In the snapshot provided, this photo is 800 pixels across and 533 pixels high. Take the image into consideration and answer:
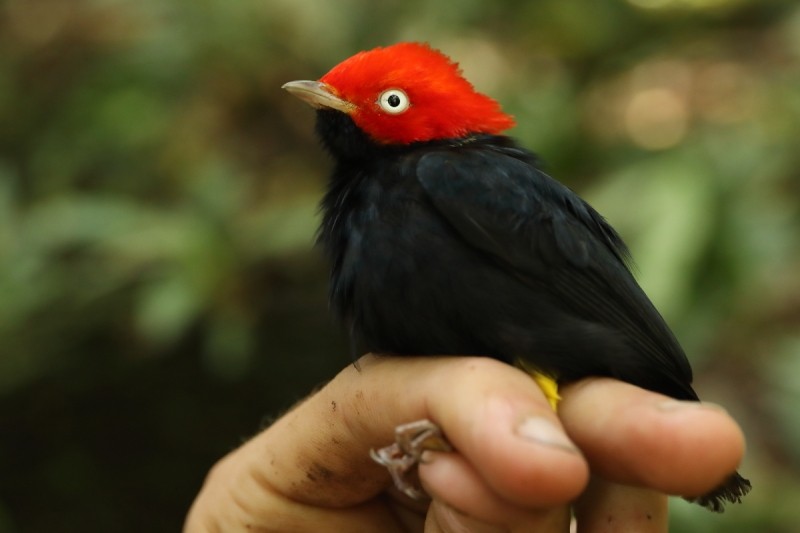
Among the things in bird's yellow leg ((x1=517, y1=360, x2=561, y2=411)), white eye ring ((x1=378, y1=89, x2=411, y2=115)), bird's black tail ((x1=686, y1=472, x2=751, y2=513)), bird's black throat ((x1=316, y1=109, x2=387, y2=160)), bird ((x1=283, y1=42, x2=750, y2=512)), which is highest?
white eye ring ((x1=378, y1=89, x2=411, y2=115))

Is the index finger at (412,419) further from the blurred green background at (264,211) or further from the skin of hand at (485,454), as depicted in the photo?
the blurred green background at (264,211)

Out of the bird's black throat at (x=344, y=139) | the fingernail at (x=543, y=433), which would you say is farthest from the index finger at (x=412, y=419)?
the bird's black throat at (x=344, y=139)

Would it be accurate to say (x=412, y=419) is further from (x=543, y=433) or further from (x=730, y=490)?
(x=730, y=490)

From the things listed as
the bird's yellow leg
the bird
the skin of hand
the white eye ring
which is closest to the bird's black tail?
the bird

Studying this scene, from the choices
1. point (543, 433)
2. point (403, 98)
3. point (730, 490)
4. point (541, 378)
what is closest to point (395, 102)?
point (403, 98)

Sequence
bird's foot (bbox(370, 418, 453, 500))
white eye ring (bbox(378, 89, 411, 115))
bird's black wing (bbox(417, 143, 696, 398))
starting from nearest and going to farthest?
1. bird's foot (bbox(370, 418, 453, 500))
2. bird's black wing (bbox(417, 143, 696, 398))
3. white eye ring (bbox(378, 89, 411, 115))

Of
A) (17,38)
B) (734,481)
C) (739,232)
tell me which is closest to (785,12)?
(739,232)

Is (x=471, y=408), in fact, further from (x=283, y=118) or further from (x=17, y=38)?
(x=17, y=38)

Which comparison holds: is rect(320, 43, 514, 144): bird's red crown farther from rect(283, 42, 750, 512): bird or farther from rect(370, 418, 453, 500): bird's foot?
rect(370, 418, 453, 500): bird's foot
